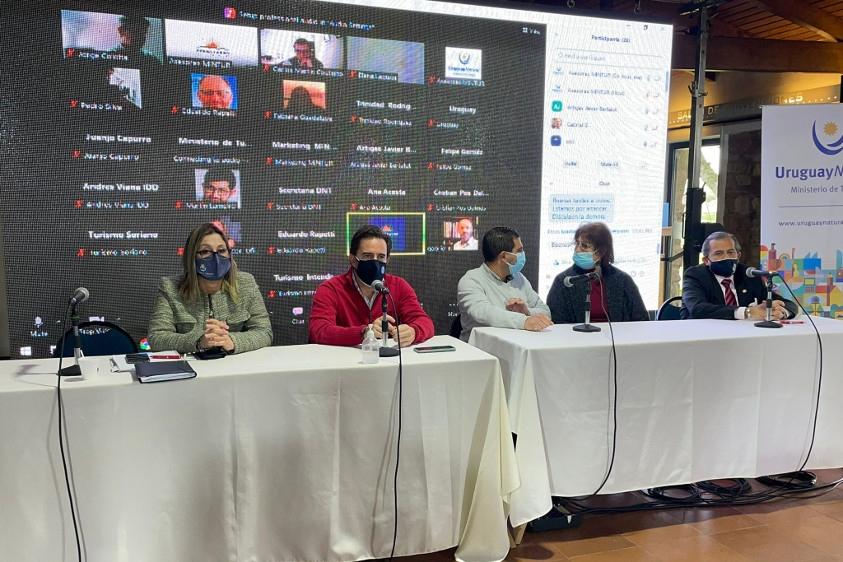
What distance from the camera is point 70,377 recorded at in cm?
186

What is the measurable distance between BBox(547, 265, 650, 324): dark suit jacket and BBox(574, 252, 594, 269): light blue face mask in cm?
8

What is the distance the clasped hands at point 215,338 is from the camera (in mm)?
2154

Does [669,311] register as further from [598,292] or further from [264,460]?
[264,460]

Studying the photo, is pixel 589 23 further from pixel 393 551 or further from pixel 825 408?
pixel 393 551

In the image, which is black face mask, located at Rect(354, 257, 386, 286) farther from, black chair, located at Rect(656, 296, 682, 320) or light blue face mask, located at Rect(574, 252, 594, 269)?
black chair, located at Rect(656, 296, 682, 320)

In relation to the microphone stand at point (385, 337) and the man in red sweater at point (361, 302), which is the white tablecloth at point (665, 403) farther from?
the microphone stand at point (385, 337)

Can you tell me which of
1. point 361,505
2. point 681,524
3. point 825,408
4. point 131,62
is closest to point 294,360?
point 361,505

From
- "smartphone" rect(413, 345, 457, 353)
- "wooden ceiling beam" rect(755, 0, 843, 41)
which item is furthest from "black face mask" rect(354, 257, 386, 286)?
"wooden ceiling beam" rect(755, 0, 843, 41)

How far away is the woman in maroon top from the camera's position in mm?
3105

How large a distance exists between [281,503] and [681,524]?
1.64m

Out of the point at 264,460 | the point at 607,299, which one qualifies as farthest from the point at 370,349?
the point at 607,299

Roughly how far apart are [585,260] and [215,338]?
1752mm

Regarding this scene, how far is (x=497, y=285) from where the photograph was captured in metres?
3.05

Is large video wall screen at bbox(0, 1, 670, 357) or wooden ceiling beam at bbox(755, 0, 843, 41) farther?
wooden ceiling beam at bbox(755, 0, 843, 41)
